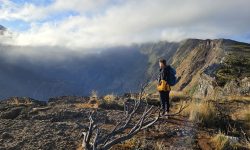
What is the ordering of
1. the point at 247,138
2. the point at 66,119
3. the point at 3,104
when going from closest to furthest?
1. the point at 247,138
2. the point at 66,119
3. the point at 3,104

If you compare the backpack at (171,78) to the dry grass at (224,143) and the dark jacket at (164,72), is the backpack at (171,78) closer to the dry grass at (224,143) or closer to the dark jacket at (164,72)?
the dark jacket at (164,72)

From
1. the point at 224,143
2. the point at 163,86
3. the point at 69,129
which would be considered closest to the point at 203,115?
the point at 163,86

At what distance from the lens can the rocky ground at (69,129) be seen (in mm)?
11344

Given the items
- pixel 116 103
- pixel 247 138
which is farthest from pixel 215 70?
pixel 247 138

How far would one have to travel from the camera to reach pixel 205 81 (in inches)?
1411

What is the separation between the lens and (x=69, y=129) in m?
12.4

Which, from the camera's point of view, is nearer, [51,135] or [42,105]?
[51,135]

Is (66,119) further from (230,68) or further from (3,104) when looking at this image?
(230,68)

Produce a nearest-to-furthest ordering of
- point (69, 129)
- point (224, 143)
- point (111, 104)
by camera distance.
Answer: point (224, 143)
point (69, 129)
point (111, 104)

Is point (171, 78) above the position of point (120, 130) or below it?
above

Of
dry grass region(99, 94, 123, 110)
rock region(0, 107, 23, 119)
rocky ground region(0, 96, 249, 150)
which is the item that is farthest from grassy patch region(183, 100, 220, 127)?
rock region(0, 107, 23, 119)

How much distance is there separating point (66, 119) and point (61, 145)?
8.43 feet

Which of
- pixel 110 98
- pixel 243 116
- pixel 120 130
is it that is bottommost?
pixel 243 116

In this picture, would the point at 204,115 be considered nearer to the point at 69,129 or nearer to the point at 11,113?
the point at 69,129
